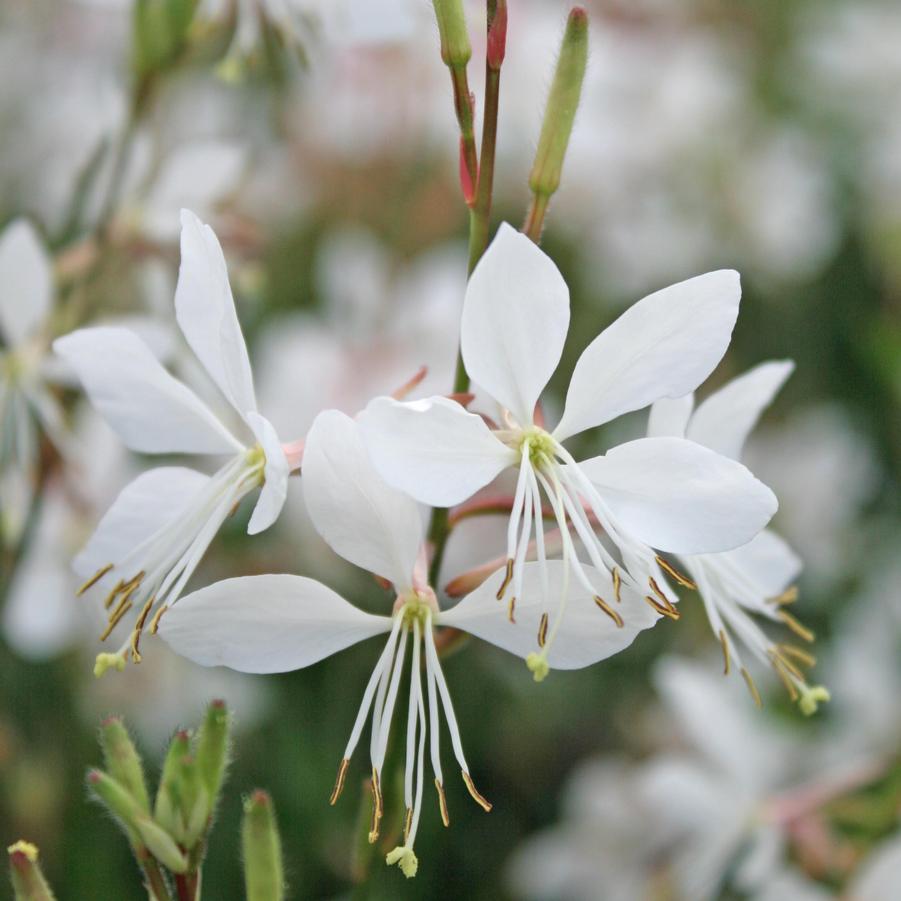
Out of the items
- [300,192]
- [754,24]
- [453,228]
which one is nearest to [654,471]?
[453,228]

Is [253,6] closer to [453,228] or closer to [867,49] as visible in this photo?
[453,228]

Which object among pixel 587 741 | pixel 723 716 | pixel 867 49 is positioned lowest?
pixel 587 741

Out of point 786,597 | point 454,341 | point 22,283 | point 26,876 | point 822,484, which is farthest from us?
point 822,484

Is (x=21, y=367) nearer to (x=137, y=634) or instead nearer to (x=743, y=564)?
(x=137, y=634)

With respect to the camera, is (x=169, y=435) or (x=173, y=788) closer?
(x=173, y=788)

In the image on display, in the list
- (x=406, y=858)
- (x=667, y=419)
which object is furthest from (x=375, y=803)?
(x=667, y=419)

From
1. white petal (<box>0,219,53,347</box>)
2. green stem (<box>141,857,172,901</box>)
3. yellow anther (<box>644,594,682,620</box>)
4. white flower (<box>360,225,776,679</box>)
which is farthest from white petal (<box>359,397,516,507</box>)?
white petal (<box>0,219,53,347</box>)

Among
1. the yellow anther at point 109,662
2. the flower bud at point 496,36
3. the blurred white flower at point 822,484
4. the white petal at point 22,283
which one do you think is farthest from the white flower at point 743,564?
the blurred white flower at point 822,484
